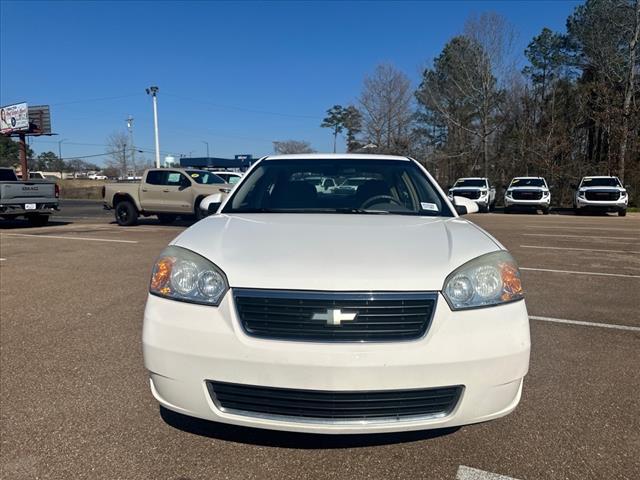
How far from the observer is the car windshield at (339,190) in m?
3.35

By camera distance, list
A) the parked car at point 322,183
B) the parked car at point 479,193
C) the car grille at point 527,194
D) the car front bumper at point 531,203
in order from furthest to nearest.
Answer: the parked car at point 479,193
the car grille at point 527,194
the car front bumper at point 531,203
the parked car at point 322,183

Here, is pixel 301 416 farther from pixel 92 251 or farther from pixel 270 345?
pixel 92 251

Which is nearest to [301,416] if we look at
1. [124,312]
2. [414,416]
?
[414,416]

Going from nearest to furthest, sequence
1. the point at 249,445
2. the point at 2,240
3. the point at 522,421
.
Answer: the point at 249,445 → the point at 522,421 → the point at 2,240

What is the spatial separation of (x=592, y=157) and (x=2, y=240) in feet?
111

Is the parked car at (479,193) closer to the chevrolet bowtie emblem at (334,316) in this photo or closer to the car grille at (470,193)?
the car grille at (470,193)

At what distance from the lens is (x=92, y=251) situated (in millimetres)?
9164

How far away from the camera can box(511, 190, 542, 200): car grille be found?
2152 centimetres

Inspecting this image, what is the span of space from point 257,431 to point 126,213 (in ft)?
45.9

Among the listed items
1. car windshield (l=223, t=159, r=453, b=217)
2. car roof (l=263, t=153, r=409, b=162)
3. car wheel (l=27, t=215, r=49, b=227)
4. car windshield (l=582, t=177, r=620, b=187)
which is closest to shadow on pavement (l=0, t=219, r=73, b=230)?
car wheel (l=27, t=215, r=49, b=227)

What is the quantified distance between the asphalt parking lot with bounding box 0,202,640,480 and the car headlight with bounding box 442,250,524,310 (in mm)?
822

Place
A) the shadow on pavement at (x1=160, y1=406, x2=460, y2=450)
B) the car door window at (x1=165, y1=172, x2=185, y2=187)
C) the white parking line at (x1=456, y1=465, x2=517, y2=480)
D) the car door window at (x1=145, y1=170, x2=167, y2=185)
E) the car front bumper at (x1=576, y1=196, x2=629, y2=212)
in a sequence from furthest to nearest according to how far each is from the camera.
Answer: the car front bumper at (x1=576, y1=196, x2=629, y2=212)
the car door window at (x1=145, y1=170, x2=167, y2=185)
the car door window at (x1=165, y1=172, x2=185, y2=187)
the shadow on pavement at (x1=160, y1=406, x2=460, y2=450)
the white parking line at (x1=456, y1=465, x2=517, y2=480)

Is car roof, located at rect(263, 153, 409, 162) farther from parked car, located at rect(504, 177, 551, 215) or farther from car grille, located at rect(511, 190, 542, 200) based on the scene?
car grille, located at rect(511, 190, 542, 200)

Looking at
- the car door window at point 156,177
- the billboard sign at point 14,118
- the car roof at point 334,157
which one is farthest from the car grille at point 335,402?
the billboard sign at point 14,118
